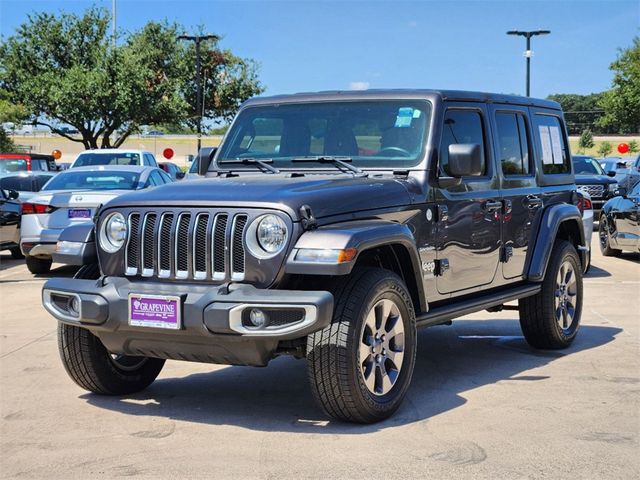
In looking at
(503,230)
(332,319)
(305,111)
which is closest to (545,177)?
(503,230)

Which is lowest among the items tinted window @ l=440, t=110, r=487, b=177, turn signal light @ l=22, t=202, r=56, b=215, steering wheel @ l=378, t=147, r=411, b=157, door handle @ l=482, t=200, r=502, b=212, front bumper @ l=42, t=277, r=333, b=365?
front bumper @ l=42, t=277, r=333, b=365

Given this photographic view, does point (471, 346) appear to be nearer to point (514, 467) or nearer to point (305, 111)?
point (305, 111)

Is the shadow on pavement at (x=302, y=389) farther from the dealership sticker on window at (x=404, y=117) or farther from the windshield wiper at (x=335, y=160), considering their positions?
the dealership sticker on window at (x=404, y=117)

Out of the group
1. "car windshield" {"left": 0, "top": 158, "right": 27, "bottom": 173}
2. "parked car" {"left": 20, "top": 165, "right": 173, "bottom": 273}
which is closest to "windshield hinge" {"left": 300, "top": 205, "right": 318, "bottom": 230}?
"parked car" {"left": 20, "top": 165, "right": 173, "bottom": 273}

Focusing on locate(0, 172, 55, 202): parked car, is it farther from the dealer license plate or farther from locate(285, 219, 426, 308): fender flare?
locate(285, 219, 426, 308): fender flare

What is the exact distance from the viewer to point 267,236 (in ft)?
18.6

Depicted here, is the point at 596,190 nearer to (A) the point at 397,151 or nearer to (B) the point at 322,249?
(A) the point at 397,151

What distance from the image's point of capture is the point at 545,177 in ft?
28.3

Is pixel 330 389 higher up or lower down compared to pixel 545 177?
lower down

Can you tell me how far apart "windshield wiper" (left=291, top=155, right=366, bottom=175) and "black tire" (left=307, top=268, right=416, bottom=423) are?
3.41 ft

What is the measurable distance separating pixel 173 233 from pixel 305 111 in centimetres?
194

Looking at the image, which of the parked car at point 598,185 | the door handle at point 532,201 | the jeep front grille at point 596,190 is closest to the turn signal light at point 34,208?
the door handle at point 532,201

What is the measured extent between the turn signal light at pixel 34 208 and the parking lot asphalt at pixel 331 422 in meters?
5.54

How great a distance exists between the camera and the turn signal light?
14.2 metres
